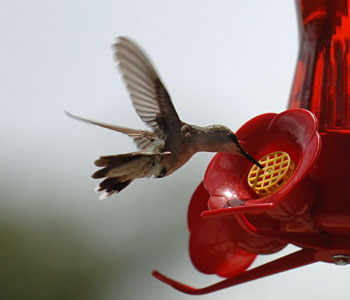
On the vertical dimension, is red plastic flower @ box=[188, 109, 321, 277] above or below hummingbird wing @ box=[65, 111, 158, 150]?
below

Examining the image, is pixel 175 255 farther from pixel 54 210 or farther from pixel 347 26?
pixel 347 26

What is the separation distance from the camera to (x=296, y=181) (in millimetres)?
2736

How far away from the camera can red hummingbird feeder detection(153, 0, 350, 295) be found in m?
2.96

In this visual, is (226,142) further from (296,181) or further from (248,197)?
(296,181)

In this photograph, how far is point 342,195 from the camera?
2.97 m

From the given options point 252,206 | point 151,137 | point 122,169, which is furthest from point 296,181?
point 151,137

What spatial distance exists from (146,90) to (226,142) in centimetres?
39

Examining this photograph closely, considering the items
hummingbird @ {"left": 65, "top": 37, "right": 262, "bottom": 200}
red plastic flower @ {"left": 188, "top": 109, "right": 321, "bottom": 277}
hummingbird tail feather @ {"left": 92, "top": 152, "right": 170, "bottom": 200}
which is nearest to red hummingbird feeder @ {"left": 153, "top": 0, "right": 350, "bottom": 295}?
red plastic flower @ {"left": 188, "top": 109, "right": 321, "bottom": 277}

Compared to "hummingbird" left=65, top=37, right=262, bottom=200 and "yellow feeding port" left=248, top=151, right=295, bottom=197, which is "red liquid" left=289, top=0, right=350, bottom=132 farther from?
"hummingbird" left=65, top=37, right=262, bottom=200

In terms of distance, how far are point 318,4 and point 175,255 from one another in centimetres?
986

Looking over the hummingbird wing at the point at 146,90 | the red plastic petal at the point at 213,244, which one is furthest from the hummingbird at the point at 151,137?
the red plastic petal at the point at 213,244

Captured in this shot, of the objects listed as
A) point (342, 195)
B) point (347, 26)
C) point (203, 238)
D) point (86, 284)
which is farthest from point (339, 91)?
point (86, 284)

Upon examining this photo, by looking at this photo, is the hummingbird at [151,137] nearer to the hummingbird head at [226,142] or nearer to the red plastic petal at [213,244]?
the hummingbird head at [226,142]

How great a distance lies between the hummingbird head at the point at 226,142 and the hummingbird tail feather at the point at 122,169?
0.73ft
